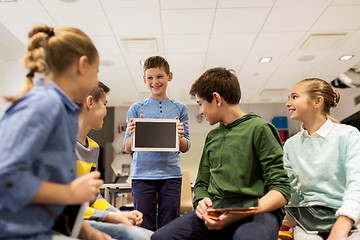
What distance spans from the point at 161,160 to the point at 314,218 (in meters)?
0.92

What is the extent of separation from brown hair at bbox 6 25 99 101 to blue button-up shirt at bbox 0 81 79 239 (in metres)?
0.07

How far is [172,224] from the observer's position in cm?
129

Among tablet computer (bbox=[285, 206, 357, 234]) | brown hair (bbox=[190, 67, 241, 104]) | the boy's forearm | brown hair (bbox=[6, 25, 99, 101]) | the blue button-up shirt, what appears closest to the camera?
the blue button-up shirt

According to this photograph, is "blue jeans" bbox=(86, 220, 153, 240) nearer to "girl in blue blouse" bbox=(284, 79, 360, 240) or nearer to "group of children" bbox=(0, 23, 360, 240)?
"group of children" bbox=(0, 23, 360, 240)

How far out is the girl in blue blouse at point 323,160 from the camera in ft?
3.97

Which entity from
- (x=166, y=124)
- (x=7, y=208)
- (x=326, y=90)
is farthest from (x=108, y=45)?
(x=7, y=208)

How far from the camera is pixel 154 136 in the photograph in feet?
5.72

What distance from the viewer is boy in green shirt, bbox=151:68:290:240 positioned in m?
1.12

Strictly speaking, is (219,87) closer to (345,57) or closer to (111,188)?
(111,188)

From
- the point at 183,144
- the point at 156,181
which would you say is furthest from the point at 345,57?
the point at 156,181

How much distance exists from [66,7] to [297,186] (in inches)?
126

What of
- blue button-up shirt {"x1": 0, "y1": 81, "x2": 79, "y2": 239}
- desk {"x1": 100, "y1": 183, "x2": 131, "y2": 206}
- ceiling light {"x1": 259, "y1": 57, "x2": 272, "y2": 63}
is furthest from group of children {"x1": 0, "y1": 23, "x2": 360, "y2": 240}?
ceiling light {"x1": 259, "y1": 57, "x2": 272, "y2": 63}

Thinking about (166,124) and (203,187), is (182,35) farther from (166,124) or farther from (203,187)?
(203,187)

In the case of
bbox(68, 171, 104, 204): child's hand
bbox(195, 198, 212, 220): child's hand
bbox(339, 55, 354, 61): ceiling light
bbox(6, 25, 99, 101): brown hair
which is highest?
bbox(339, 55, 354, 61): ceiling light
